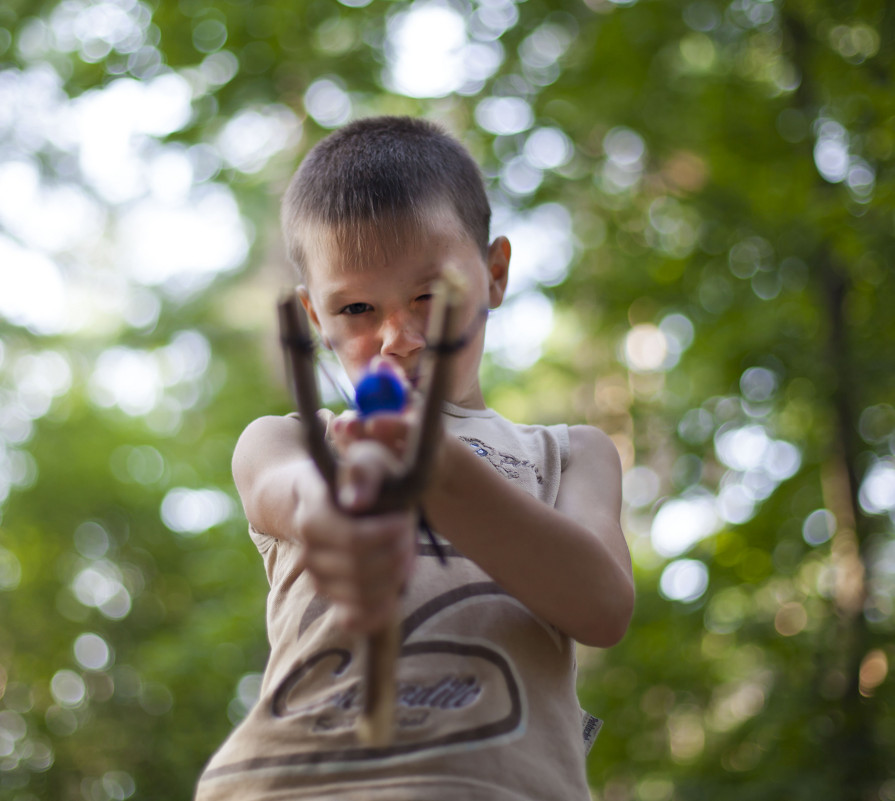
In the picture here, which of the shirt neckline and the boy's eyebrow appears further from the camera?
the shirt neckline

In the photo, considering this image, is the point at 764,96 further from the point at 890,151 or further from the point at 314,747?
the point at 314,747

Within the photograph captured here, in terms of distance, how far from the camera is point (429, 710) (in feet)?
3.13

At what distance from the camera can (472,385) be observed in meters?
1.38

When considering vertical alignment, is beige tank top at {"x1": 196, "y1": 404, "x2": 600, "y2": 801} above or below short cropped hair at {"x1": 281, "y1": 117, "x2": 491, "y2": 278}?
below

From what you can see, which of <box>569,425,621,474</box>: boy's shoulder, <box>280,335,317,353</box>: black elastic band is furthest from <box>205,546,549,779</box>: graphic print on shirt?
<box>280,335,317,353</box>: black elastic band

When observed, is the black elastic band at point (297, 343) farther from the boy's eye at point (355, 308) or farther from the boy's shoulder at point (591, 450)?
the boy's shoulder at point (591, 450)

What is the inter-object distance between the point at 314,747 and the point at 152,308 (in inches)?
242

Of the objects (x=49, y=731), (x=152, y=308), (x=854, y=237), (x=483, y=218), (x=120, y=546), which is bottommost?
(x=49, y=731)

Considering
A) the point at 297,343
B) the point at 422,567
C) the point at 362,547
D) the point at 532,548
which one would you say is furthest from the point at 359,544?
the point at 422,567

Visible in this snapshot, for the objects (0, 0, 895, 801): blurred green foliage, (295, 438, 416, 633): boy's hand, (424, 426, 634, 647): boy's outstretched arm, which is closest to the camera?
(295, 438, 416, 633): boy's hand

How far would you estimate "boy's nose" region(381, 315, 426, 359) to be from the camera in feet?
3.60

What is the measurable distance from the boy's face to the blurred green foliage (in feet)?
6.09

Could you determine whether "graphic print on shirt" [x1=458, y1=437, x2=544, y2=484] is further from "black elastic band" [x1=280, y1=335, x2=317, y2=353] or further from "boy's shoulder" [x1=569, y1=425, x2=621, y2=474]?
"black elastic band" [x1=280, y1=335, x2=317, y2=353]

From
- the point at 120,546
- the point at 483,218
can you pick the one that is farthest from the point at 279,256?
the point at 483,218
